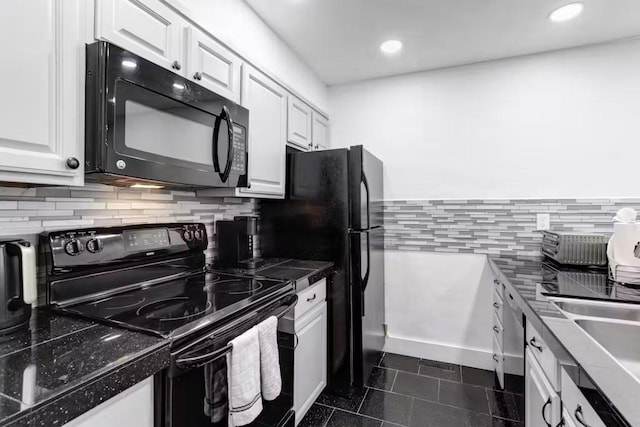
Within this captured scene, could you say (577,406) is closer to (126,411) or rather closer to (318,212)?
(126,411)

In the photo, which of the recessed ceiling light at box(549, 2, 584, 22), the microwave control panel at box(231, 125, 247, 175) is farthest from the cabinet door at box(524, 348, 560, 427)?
the recessed ceiling light at box(549, 2, 584, 22)

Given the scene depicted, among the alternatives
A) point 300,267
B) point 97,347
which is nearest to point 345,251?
point 300,267

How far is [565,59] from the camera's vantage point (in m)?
2.36

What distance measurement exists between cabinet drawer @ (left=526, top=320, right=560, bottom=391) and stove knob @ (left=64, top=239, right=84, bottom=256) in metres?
1.65

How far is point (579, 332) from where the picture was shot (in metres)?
0.97

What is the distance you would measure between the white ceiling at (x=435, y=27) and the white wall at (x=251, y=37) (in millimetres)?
68

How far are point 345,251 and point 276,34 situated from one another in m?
1.54

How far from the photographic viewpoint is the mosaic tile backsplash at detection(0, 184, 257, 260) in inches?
43.7

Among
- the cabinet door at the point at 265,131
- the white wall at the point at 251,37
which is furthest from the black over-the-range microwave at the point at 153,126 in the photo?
the white wall at the point at 251,37

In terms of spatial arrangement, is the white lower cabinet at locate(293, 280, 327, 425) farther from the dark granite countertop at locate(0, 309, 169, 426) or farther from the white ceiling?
the white ceiling

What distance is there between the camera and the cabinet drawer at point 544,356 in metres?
0.99

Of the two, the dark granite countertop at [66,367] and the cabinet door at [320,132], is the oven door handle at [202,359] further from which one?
the cabinet door at [320,132]

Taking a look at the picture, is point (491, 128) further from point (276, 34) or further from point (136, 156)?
point (136, 156)

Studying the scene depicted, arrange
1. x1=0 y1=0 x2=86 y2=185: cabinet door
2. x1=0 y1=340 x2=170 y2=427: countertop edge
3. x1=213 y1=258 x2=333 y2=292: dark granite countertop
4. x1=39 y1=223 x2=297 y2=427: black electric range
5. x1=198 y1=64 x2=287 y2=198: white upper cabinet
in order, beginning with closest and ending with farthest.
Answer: x1=0 y1=340 x2=170 y2=427: countertop edge
x1=0 y1=0 x2=86 y2=185: cabinet door
x1=39 y1=223 x2=297 y2=427: black electric range
x1=213 y1=258 x2=333 y2=292: dark granite countertop
x1=198 y1=64 x2=287 y2=198: white upper cabinet
